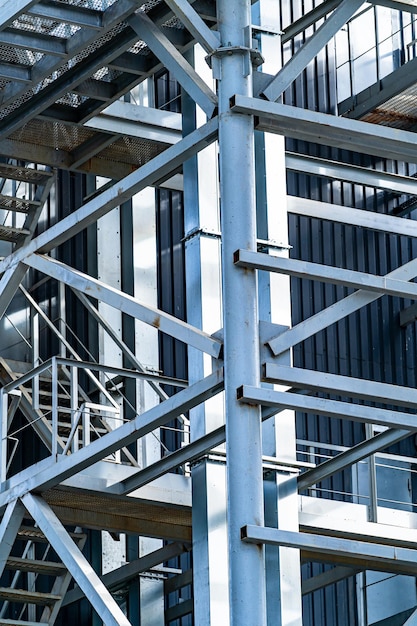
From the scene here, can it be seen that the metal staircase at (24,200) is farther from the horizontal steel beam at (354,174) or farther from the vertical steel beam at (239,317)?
the vertical steel beam at (239,317)

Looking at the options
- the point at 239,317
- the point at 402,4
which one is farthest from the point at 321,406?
the point at 402,4

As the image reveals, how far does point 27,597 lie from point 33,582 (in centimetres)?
310

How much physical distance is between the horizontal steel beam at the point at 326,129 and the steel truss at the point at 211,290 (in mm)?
28

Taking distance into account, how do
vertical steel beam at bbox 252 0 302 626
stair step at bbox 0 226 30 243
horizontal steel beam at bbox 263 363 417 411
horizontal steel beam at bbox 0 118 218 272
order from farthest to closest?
stair step at bbox 0 226 30 243, vertical steel beam at bbox 252 0 302 626, horizontal steel beam at bbox 0 118 218 272, horizontal steel beam at bbox 263 363 417 411

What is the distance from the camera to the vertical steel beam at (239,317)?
1903 cm

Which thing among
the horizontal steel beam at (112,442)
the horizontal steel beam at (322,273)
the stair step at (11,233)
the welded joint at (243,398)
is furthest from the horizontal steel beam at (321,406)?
the stair step at (11,233)

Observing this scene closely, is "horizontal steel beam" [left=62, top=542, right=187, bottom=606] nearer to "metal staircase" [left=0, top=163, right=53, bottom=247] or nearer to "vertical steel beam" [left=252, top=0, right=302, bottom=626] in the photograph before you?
"vertical steel beam" [left=252, top=0, right=302, bottom=626]

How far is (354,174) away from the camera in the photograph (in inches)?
1141

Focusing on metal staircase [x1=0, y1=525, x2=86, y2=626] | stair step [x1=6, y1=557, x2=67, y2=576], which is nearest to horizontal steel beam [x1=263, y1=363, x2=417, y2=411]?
metal staircase [x1=0, y1=525, x2=86, y2=626]

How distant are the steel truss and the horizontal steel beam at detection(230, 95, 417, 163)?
3 centimetres

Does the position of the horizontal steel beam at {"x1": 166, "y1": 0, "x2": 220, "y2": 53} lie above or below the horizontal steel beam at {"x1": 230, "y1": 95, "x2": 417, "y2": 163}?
above

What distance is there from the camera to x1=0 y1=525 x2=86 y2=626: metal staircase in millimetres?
27375

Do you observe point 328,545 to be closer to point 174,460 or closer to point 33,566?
point 174,460

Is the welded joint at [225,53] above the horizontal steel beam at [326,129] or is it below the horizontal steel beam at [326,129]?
above
